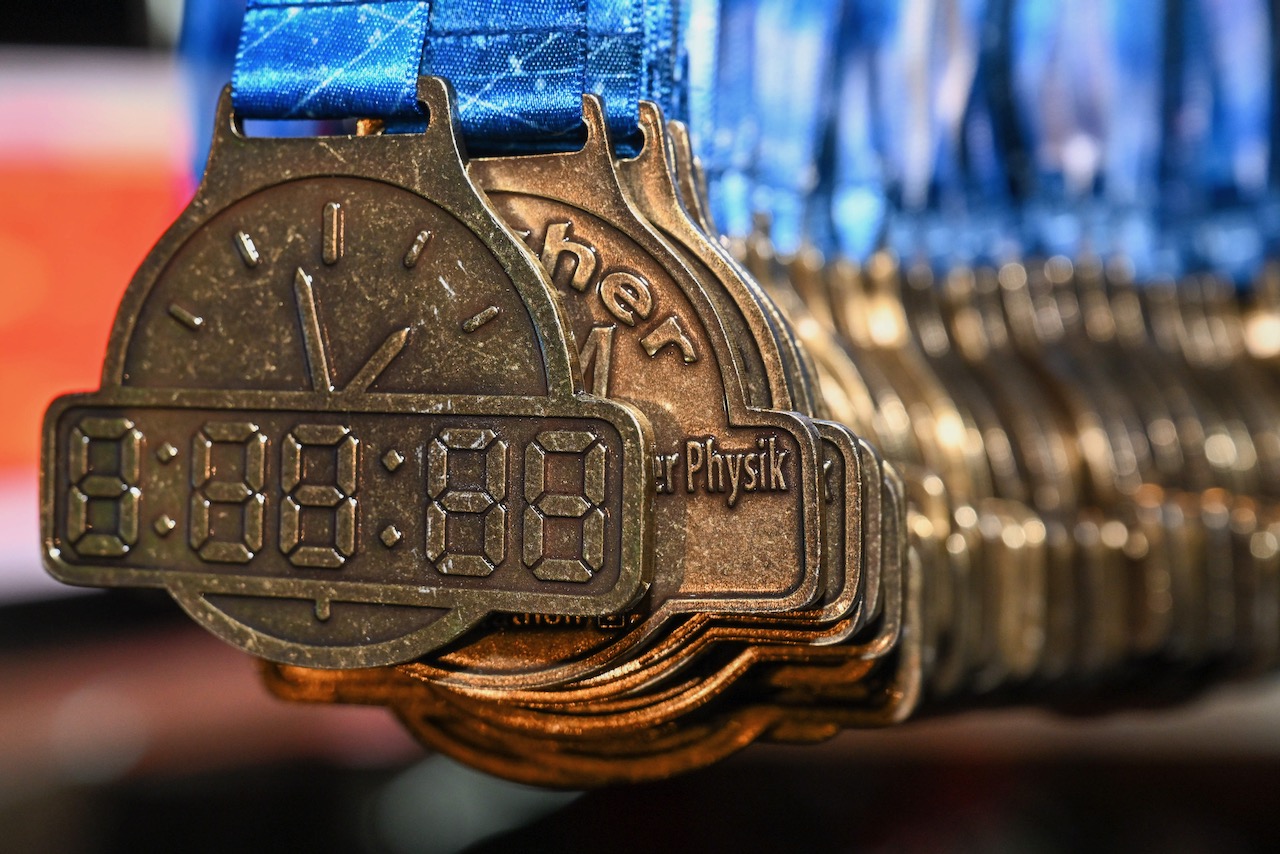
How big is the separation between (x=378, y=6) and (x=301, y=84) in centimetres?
3

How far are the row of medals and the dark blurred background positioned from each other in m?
0.09

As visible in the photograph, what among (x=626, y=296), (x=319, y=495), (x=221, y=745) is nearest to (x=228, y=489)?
(x=319, y=495)

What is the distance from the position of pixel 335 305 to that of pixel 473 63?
9 cm

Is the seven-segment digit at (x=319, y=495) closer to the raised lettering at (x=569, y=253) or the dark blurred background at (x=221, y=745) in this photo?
the raised lettering at (x=569, y=253)

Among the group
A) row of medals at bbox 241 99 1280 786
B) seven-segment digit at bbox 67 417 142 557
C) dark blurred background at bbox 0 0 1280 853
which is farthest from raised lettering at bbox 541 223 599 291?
dark blurred background at bbox 0 0 1280 853

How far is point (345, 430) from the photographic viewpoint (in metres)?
0.38

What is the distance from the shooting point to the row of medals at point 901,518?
37cm

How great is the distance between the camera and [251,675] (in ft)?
5.45

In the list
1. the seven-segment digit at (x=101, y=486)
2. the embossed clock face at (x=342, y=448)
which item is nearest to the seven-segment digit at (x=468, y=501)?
the embossed clock face at (x=342, y=448)

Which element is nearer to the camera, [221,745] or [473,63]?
[473,63]

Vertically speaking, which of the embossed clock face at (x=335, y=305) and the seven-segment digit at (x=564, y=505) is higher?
the embossed clock face at (x=335, y=305)

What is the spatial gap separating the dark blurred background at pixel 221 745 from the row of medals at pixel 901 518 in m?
0.09

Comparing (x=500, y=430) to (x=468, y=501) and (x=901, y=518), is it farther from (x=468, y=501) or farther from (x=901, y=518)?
(x=901, y=518)

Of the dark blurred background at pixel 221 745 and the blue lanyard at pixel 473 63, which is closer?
the blue lanyard at pixel 473 63
